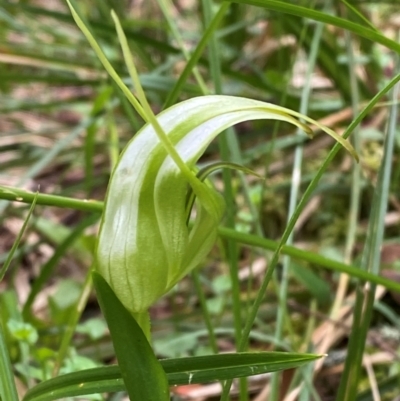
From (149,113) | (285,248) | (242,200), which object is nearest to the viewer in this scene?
Answer: (149,113)

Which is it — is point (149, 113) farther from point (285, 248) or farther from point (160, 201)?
point (285, 248)

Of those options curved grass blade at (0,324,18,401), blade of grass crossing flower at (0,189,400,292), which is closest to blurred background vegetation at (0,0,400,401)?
blade of grass crossing flower at (0,189,400,292)

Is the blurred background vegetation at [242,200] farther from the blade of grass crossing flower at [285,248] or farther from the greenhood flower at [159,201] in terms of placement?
the greenhood flower at [159,201]

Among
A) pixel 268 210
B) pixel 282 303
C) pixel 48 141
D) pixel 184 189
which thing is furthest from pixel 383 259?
pixel 48 141

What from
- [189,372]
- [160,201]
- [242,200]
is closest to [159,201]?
[160,201]

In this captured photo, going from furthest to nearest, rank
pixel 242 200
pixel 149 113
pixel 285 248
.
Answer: pixel 242 200
pixel 285 248
pixel 149 113

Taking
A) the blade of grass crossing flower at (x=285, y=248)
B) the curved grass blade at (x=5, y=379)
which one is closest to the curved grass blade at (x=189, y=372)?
the curved grass blade at (x=5, y=379)

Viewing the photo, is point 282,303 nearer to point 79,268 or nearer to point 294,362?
point 294,362
